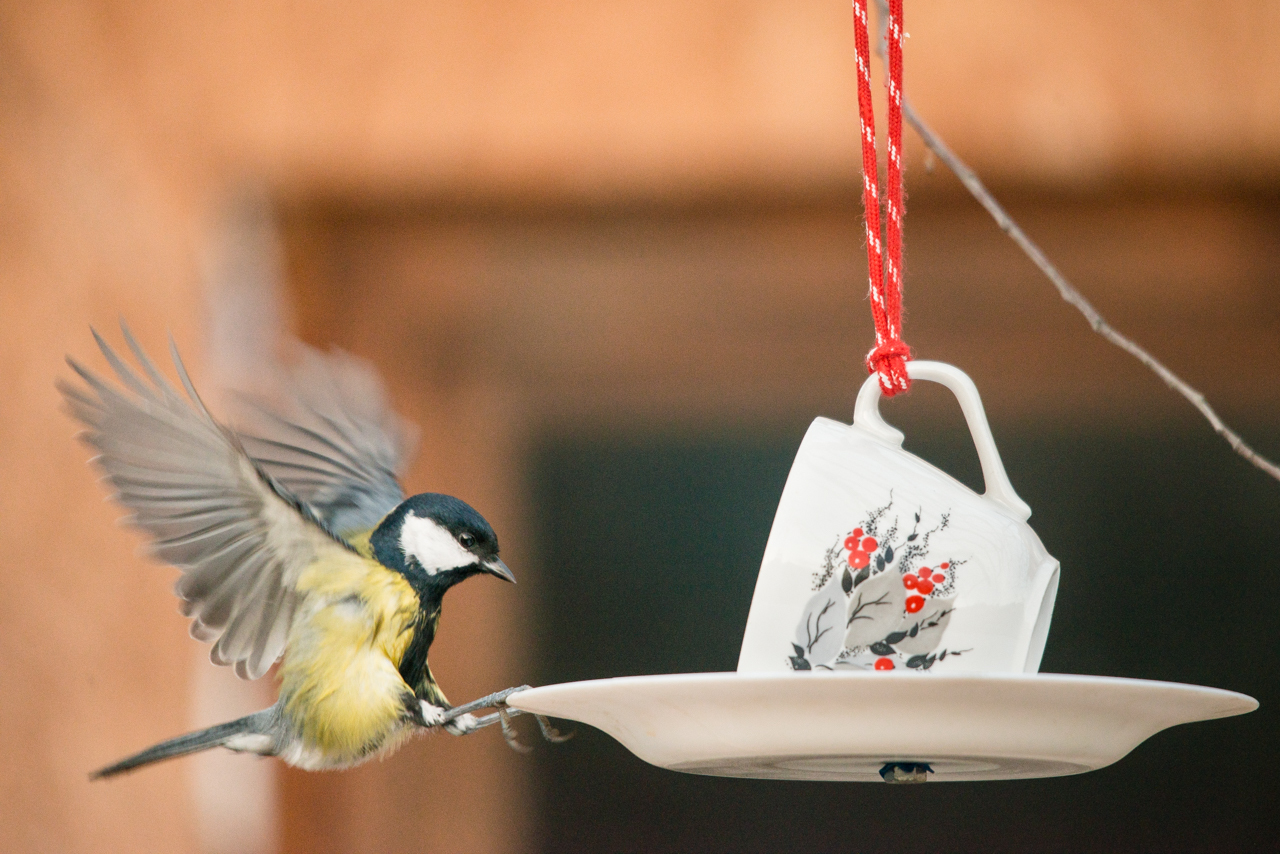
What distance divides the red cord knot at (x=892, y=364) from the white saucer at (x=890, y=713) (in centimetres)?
17

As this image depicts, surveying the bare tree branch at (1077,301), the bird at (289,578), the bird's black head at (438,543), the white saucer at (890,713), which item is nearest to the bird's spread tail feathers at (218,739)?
the bird at (289,578)

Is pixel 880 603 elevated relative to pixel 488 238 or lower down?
lower down

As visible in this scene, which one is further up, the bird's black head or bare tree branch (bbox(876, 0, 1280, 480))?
bare tree branch (bbox(876, 0, 1280, 480))

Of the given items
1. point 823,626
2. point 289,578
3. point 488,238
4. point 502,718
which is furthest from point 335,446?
point 488,238

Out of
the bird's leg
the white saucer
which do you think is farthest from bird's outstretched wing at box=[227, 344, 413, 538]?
the white saucer

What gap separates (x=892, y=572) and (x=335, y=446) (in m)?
0.55

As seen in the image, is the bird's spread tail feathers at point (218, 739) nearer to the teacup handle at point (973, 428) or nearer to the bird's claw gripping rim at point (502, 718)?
the bird's claw gripping rim at point (502, 718)

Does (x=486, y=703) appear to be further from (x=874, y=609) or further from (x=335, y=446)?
(x=335, y=446)

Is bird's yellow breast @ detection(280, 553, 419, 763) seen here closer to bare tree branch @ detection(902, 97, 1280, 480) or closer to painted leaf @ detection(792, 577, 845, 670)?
painted leaf @ detection(792, 577, 845, 670)

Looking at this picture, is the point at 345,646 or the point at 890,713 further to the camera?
the point at 345,646

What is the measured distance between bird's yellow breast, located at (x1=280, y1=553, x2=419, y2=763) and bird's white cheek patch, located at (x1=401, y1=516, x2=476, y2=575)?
0.07ft

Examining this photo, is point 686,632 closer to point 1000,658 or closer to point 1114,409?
point 1114,409

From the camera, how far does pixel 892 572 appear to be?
562mm

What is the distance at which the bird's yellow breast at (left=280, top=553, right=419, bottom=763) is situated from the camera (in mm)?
771
